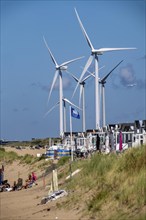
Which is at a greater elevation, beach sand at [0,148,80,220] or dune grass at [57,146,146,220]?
dune grass at [57,146,146,220]

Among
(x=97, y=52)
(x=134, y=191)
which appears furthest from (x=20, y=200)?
(x=97, y=52)

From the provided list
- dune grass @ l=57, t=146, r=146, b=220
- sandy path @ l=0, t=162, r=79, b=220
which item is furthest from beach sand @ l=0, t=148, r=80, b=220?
dune grass @ l=57, t=146, r=146, b=220

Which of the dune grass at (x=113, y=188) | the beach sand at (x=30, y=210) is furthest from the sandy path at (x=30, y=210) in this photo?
the dune grass at (x=113, y=188)

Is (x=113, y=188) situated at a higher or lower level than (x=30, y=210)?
higher

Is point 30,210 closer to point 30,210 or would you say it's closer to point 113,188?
point 30,210

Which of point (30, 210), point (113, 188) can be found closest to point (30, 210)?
point (30, 210)

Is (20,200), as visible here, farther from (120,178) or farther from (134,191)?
(134,191)

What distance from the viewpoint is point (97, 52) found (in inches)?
2072

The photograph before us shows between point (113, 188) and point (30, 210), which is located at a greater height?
point (113, 188)

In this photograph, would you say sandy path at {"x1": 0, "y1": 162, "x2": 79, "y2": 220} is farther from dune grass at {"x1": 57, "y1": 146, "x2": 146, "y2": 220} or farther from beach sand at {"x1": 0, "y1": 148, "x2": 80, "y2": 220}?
dune grass at {"x1": 57, "y1": 146, "x2": 146, "y2": 220}

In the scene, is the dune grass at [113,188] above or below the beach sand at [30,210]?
above

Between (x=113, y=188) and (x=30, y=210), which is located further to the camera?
(x=30, y=210)

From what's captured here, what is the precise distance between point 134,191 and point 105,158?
785 centimetres

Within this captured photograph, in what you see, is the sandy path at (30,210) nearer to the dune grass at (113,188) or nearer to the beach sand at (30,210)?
the beach sand at (30,210)
